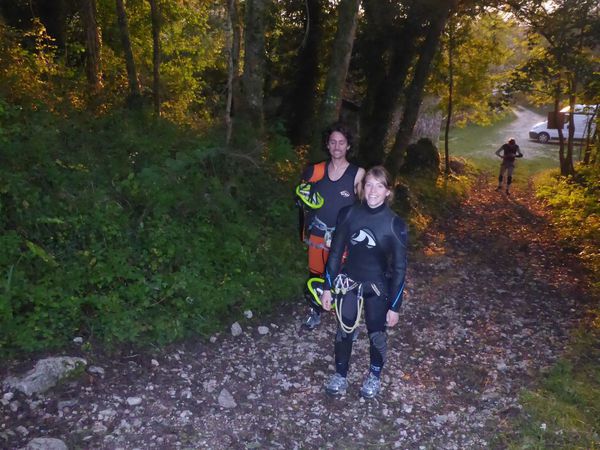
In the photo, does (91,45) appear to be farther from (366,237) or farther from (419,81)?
(419,81)

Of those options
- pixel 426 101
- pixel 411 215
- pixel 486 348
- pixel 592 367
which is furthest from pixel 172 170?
pixel 426 101

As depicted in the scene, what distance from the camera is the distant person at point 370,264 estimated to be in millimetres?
4289

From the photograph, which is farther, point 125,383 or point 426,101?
point 426,101

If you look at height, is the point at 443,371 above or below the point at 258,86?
below


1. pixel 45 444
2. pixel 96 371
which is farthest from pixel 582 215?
pixel 45 444

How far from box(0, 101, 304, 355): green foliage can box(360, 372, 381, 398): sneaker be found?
1.90 m

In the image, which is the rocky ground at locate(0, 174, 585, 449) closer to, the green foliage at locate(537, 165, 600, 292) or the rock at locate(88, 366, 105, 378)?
the rock at locate(88, 366, 105, 378)

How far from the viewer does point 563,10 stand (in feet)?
40.5

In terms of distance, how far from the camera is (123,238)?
5.68 m

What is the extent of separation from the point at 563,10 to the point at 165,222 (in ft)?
40.0

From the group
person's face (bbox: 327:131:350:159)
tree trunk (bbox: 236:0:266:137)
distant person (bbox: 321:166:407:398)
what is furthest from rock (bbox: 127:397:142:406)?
tree trunk (bbox: 236:0:266:137)

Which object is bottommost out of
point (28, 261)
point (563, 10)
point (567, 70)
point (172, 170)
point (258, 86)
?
point (28, 261)

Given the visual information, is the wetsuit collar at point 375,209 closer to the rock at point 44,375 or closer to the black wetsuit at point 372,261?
the black wetsuit at point 372,261

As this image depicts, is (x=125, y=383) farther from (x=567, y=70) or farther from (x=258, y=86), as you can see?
(x=567, y=70)
